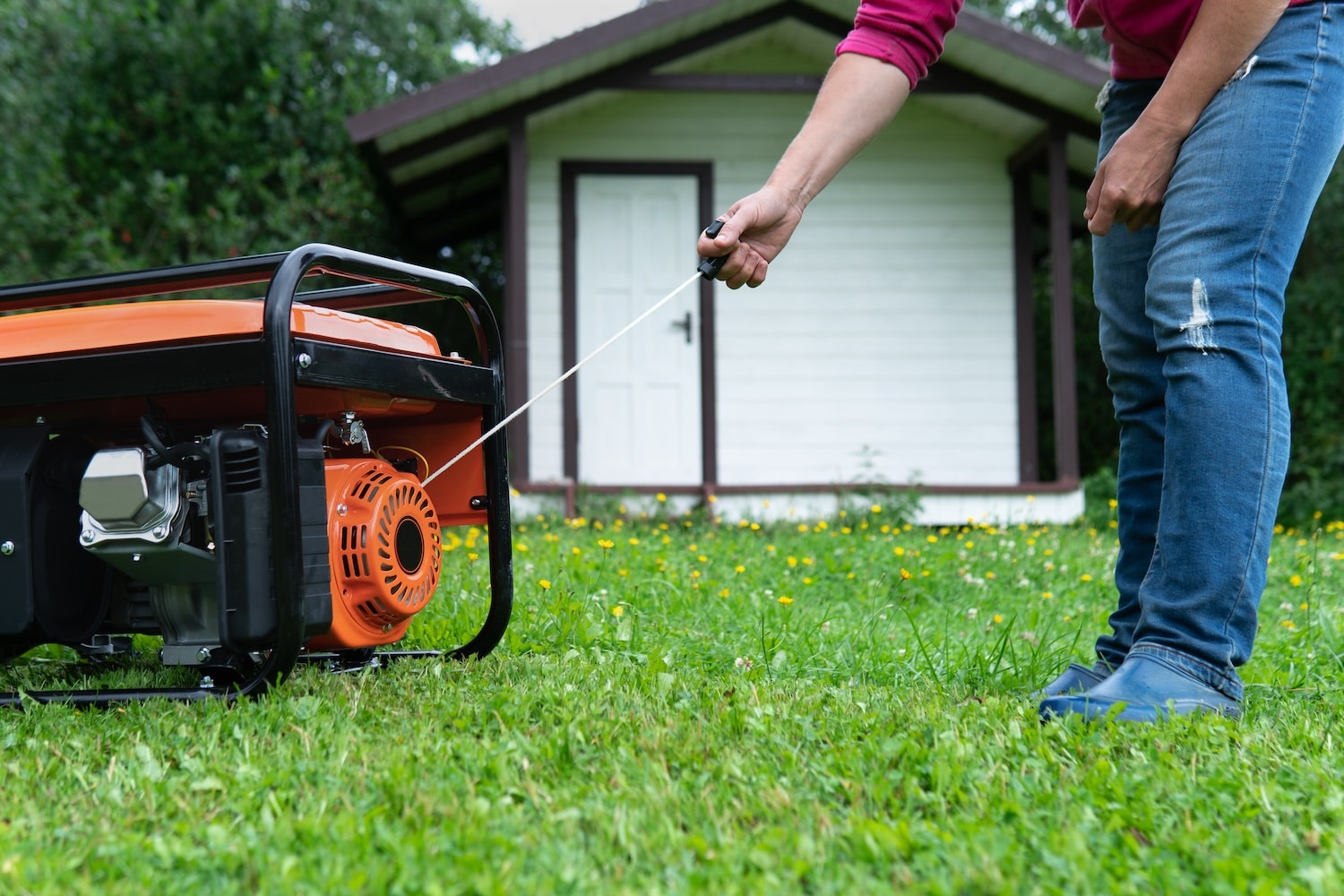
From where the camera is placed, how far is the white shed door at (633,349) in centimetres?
794

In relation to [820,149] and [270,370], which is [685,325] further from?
[270,370]

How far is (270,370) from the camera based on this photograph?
187 centimetres

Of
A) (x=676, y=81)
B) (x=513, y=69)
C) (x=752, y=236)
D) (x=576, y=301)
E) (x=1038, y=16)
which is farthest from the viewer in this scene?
(x=1038, y=16)

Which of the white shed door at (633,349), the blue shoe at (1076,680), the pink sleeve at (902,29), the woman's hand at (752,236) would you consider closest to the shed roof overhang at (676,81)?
the white shed door at (633,349)

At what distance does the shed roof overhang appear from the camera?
696 cm

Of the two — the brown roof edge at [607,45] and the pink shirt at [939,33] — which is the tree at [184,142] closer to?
the brown roof edge at [607,45]

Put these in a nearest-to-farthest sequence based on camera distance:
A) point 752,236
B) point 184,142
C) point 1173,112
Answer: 1. point 1173,112
2. point 752,236
3. point 184,142

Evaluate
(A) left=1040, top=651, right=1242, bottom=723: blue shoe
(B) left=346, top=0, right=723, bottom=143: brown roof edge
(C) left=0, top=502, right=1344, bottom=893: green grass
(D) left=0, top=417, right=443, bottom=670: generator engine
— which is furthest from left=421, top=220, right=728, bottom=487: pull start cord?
(B) left=346, top=0, right=723, bottom=143: brown roof edge

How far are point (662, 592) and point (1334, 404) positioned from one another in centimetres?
793

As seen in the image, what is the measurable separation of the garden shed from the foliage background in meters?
1.17

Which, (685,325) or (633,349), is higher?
(685,325)

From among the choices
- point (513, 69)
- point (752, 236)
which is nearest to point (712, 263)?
point (752, 236)

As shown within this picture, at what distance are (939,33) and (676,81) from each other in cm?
512

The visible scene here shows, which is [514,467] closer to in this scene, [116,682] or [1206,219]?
[116,682]
